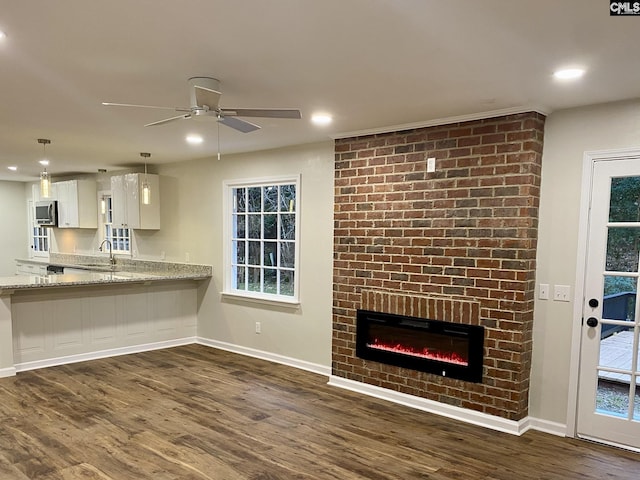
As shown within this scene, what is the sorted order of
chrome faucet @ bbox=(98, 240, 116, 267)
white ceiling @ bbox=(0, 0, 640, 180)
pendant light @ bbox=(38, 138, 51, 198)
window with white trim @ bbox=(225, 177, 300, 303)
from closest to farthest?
white ceiling @ bbox=(0, 0, 640, 180), pendant light @ bbox=(38, 138, 51, 198), window with white trim @ bbox=(225, 177, 300, 303), chrome faucet @ bbox=(98, 240, 116, 267)

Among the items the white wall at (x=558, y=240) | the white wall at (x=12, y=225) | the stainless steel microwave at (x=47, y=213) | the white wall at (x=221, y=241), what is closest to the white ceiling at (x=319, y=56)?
the white wall at (x=558, y=240)

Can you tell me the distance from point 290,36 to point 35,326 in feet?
14.2

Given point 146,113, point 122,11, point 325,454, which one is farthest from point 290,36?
point 325,454

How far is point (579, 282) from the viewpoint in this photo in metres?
3.31

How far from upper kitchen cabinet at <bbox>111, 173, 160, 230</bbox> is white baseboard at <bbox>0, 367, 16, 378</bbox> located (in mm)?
2391

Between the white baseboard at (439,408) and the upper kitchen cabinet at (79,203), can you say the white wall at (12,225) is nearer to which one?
the upper kitchen cabinet at (79,203)

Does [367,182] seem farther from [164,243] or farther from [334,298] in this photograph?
[164,243]

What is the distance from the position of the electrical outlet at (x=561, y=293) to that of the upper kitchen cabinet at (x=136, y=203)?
201 inches

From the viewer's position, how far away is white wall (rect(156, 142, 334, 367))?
4762 millimetres

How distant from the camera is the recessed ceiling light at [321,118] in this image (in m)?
3.61

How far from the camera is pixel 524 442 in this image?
3.26 m

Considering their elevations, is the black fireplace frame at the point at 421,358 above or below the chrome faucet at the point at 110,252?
below

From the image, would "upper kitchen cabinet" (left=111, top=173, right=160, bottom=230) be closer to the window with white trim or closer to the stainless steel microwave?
the window with white trim

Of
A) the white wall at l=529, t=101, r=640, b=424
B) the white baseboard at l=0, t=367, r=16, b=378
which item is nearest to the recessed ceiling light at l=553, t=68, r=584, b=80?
the white wall at l=529, t=101, r=640, b=424
